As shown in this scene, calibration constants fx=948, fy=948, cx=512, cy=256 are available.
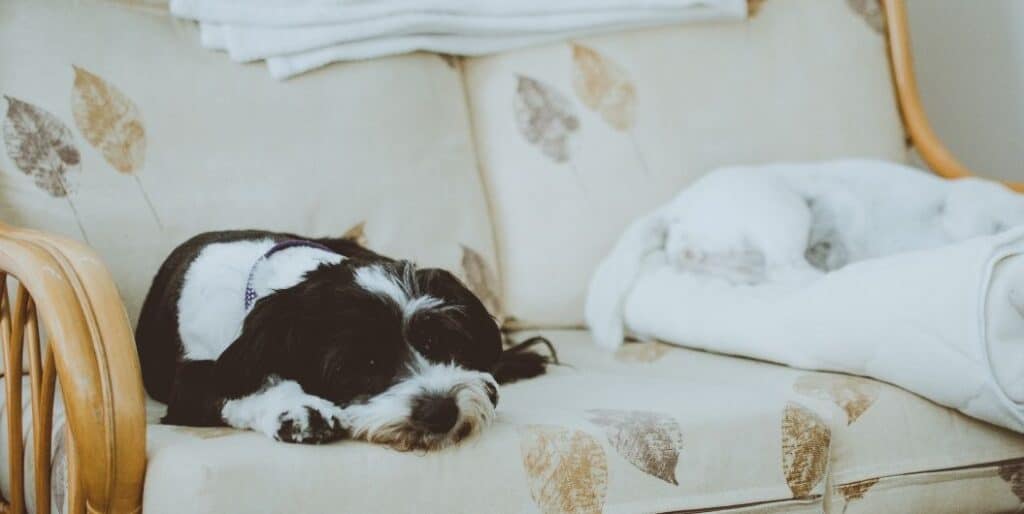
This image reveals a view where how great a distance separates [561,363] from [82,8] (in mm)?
1258

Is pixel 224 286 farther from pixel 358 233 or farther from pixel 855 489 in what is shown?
pixel 855 489

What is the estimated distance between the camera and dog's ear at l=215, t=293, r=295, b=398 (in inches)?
52.4

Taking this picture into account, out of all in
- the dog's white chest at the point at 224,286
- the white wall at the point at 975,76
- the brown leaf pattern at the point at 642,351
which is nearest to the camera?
the dog's white chest at the point at 224,286

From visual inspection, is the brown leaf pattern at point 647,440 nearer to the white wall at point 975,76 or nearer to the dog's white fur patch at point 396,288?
the dog's white fur patch at point 396,288

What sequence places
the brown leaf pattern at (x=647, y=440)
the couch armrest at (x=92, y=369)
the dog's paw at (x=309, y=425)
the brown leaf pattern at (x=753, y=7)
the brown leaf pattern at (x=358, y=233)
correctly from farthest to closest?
the brown leaf pattern at (x=753, y=7) → the brown leaf pattern at (x=358, y=233) → the brown leaf pattern at (x=647, y=440) → the dog's paw at (x=309, y=425) → the couch armrest at (x=92, y=369)

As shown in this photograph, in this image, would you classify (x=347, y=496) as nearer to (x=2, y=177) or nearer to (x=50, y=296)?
(x=50, y=296)

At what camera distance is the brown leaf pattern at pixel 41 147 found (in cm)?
188

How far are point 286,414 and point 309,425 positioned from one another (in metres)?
0.04

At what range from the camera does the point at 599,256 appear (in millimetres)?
2377

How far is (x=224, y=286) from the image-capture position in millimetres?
1583

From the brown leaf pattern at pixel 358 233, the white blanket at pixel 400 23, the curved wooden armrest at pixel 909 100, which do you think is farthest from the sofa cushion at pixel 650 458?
the curved wooden armrest at pixel 909 100

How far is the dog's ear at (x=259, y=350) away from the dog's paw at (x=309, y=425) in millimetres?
87

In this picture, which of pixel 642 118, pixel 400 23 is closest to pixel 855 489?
pixel 642 118

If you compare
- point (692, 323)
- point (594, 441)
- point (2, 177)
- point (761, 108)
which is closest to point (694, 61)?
point (761, 108)
